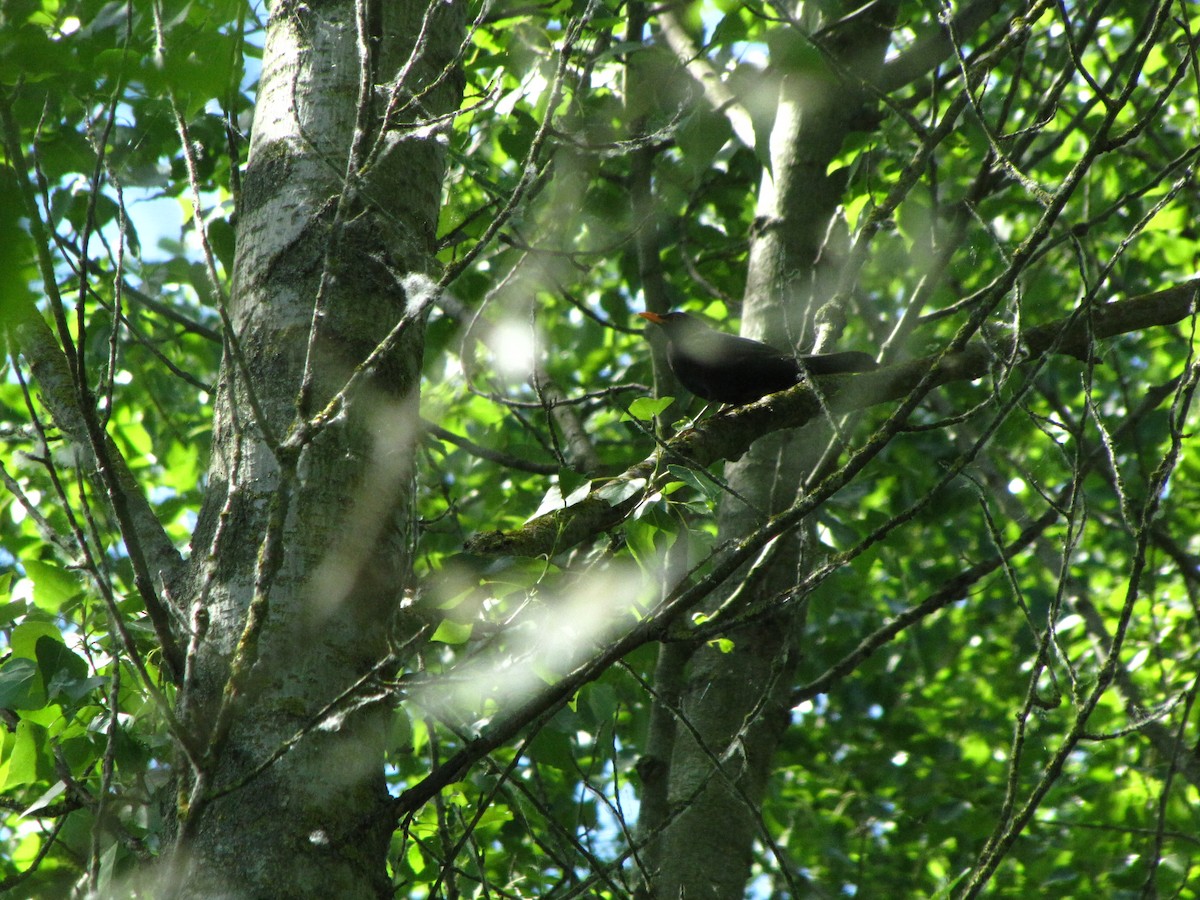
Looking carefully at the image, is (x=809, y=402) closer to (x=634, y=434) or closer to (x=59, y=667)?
(x=59, y=667)

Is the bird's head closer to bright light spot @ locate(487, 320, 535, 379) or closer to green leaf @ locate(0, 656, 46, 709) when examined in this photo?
bright light spot @ locate(487, 320, 535, 379)

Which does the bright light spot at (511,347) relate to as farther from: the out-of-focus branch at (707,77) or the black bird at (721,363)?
the out-of-focus branch at (707,77)

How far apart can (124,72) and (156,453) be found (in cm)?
436

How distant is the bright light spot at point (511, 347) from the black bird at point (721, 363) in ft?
2.35

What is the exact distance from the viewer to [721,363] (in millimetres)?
3617

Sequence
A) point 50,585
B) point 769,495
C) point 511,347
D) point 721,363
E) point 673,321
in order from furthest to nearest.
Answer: point 673,321 → point 721,363 → point 769,495 → point 511,347 → point 50,585

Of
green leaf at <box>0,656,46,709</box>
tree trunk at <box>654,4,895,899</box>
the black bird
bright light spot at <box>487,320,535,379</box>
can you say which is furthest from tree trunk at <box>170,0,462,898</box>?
the black bird

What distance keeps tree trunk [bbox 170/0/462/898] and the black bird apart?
155cm

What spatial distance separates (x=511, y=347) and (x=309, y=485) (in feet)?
4.12

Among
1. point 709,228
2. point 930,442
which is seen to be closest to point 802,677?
point 930,442

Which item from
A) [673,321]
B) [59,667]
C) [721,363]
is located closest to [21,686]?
[59,667]

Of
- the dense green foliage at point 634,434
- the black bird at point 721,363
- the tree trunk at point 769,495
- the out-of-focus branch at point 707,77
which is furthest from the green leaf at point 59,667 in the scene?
the out-of-focus branch at point 707,77

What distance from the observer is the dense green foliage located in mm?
1546

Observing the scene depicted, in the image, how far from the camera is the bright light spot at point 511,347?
8.69 ft
